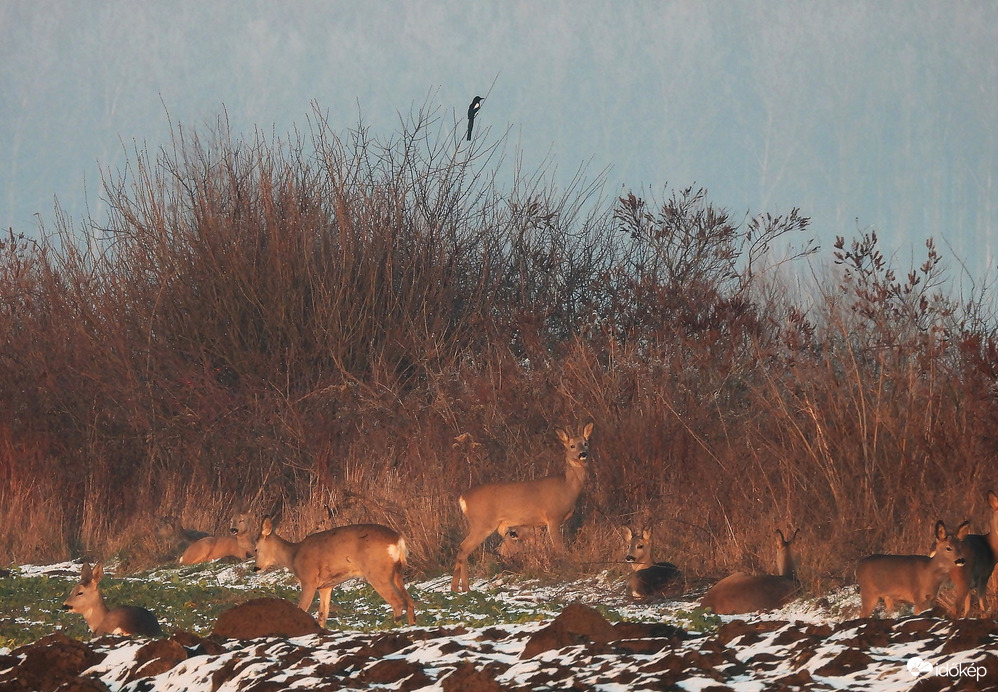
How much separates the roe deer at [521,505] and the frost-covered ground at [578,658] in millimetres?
3761

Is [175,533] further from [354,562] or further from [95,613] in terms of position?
[354,562]

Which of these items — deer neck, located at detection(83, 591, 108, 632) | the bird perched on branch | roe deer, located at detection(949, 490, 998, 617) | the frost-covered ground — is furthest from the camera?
the bird perched on branch

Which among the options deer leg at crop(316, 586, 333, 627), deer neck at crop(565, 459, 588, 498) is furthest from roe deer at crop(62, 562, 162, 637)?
deer neck at crop(565, 459, 588, 498)

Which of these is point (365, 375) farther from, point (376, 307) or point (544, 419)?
point (544, 419)

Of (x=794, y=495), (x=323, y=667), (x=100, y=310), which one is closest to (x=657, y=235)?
(x=100, y=310)

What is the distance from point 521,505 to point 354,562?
2765mm

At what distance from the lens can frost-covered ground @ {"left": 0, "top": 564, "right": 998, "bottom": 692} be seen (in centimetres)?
590

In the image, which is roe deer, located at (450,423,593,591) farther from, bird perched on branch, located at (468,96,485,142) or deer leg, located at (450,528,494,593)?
bird perched on branch, located at (468,96,485,142)

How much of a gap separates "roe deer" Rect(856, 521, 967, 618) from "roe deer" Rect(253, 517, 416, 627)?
3268 mm

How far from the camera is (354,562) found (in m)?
9.62

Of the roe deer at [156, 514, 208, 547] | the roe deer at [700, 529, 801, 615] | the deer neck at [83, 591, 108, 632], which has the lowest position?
the roe deer at [700, 529, 801, 615]

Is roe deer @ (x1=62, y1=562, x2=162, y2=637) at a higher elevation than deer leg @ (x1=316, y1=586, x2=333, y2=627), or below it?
higher

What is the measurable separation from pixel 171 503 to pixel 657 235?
9892 millimetres

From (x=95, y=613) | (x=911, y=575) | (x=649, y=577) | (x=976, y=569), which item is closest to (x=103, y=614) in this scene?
(x=95, y=613)
